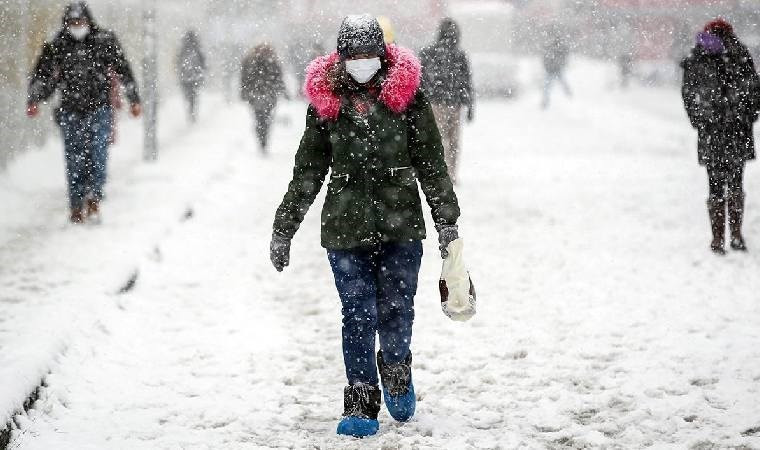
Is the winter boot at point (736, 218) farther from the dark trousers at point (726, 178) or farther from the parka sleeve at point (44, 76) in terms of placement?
the parka sleeve at point (44, 76)

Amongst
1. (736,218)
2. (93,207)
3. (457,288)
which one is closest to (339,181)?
(457,288)

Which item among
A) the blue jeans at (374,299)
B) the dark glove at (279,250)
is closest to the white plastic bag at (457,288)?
the blue jeans at (374,299)

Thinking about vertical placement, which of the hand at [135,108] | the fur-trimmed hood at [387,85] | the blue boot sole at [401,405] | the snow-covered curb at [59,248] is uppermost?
the fur-trimmed hood at [387,85]

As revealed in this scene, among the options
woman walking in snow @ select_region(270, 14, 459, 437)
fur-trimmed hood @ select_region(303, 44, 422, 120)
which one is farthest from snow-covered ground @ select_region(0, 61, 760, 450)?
fur-trimmed hood @ select_region(303, 44, 422, 120)

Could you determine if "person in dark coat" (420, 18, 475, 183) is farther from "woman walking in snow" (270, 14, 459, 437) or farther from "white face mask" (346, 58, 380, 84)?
"white face mask" (346, 58, 380, 84)

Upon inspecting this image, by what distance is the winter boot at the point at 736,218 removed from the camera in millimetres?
7871

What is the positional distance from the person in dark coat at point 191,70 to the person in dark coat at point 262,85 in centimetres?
659

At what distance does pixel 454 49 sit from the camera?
37.2ft

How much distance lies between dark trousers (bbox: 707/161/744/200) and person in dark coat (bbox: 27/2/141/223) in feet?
17.8

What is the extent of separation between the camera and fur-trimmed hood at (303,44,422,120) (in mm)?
4168

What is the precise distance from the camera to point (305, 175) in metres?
4.39

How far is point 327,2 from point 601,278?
34736 millimetres

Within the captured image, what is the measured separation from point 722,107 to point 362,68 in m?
4.60

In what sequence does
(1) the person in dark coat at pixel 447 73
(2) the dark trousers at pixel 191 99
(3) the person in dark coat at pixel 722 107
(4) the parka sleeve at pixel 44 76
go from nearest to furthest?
(3) the person in dark coat at pixel 722 107 < (4) the parka sleeve at pixel 44 76 < (1) the person in dark coat at pixel 447 73 < (2) the dark trousers at pixel 191 99
